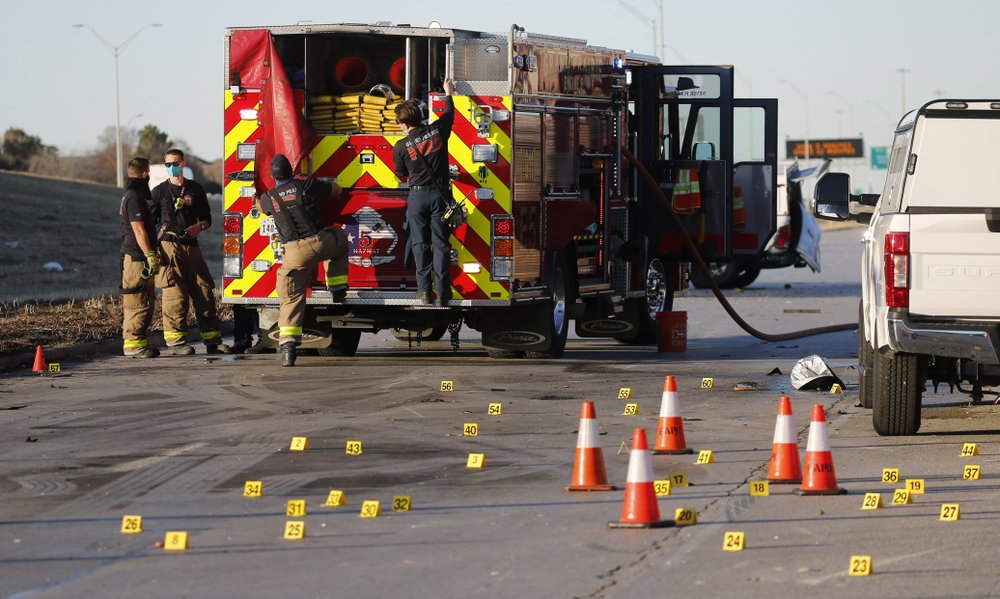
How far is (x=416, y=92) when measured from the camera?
15.8 metres

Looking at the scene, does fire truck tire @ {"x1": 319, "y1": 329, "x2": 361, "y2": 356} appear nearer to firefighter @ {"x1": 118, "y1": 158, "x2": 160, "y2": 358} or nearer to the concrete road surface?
the concrete road surface

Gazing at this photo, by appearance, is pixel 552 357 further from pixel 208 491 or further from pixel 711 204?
pixel 208 491

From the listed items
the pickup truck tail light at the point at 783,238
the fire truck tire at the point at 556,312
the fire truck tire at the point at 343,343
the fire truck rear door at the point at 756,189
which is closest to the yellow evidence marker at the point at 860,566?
the fire truck tire at the point at 556,312

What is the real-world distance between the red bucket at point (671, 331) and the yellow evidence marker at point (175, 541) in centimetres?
1076

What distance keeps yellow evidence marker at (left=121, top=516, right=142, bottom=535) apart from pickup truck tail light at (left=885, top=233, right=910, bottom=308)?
5.04m

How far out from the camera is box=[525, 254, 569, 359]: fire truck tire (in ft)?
52.4

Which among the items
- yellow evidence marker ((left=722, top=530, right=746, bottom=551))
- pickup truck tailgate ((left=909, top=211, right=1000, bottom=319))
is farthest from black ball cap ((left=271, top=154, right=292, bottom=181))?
yellow evidence marker ((left=722, top=530, right=746, bottom=551))

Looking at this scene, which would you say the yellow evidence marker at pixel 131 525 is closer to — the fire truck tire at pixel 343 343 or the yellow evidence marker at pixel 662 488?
the yellow evidence marker at pixel 662 488

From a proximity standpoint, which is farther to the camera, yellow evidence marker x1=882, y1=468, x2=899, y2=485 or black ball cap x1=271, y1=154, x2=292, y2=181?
black ball cap x1=271, y1=154, x2=292, y2=181

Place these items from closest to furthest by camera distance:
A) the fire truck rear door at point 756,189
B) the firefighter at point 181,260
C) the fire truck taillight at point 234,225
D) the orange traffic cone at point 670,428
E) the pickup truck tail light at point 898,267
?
1. the orange traffic cone at point 670,428
2. the pickup truck tail light at point 898,267
3. the fire truck taillight at point 234,225
4. the firefighter at point 181,260
5. the fire truck rear door at point 756,189

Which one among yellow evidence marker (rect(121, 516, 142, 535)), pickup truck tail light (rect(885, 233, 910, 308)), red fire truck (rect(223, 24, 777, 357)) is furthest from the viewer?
red fire truck (rect(223, 24, 777, 357))

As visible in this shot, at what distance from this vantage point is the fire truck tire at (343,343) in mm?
16688

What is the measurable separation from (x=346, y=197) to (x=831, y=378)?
4807 millimetres

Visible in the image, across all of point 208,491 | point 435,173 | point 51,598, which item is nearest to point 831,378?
point 435,173
